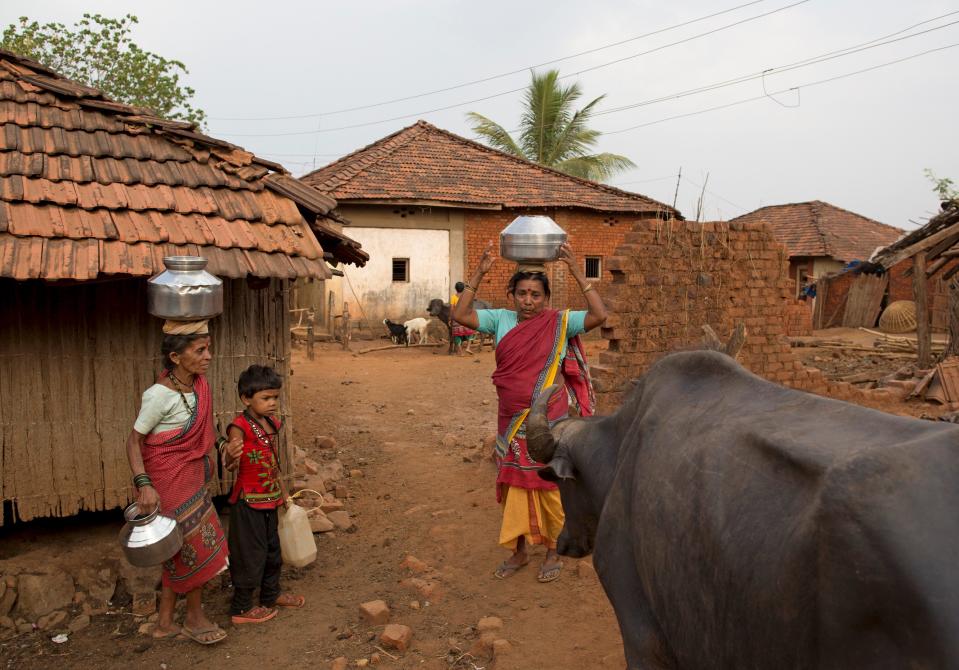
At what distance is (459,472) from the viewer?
7188mm

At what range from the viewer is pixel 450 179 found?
63.1 ft

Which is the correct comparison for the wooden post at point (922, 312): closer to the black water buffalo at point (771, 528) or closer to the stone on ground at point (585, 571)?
the stone on ground at point (585, 571)

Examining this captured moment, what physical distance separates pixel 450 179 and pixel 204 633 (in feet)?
53.3

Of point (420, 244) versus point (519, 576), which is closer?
point (519, 576)

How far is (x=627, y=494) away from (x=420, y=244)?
54.0 feet

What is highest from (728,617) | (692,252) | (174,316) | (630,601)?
(692,252)

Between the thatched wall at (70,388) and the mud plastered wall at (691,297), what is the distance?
420 cm

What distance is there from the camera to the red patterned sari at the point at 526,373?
4484 millimetres

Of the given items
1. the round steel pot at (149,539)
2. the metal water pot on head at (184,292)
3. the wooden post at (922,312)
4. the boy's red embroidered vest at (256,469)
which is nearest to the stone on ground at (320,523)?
the boy's red embroidered vest at (256,469)

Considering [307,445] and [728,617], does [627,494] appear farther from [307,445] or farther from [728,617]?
[307,445]

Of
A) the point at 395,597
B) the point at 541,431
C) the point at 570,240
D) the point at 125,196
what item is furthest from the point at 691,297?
the point at 570,240

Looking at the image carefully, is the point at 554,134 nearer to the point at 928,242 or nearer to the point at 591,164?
the point at 591,164

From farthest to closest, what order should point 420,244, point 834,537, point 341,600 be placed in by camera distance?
point 420,244 → point 341,600 → point 834,537

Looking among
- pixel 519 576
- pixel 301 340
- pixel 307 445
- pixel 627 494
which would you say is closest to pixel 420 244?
pixel 301 340
